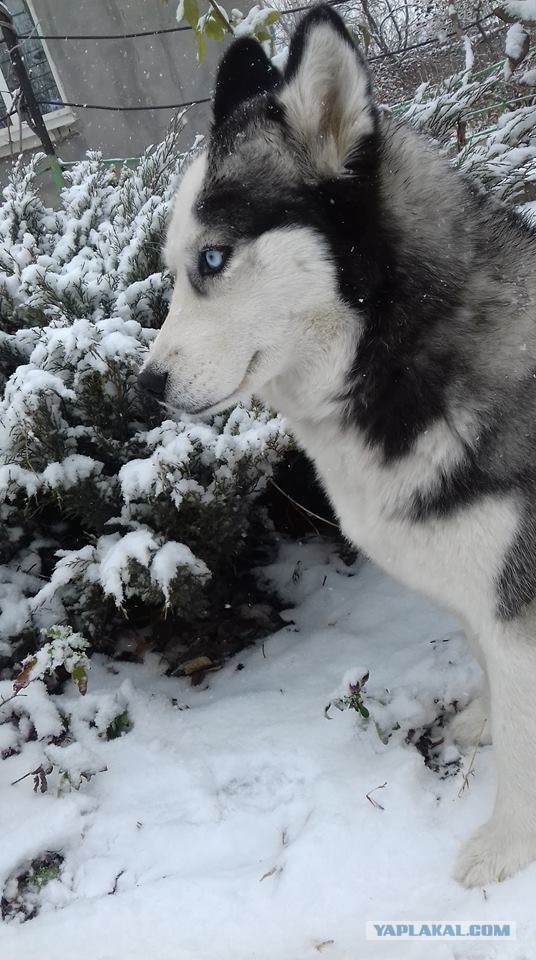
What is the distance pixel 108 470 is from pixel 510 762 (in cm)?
183

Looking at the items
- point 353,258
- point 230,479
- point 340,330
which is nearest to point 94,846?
point 230,479

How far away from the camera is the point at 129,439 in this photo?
2891mm

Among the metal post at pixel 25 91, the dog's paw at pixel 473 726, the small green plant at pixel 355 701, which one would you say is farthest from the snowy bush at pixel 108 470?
the metal post at pixel 25 91

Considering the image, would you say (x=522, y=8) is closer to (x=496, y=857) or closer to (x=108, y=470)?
(x=108, y=470)

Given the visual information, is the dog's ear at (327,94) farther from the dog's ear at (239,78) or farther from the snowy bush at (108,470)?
the snowy bush at (108,470)

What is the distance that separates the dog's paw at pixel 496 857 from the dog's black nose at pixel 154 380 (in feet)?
4.79

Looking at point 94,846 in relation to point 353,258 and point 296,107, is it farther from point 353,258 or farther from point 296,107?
point 296,107

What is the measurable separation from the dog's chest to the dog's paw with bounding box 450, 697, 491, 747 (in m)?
0.64

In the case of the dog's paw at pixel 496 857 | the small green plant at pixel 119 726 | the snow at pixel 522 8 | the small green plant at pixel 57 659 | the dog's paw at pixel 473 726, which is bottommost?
the dog's paw at pixel 473 726

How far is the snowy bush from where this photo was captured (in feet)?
8.27

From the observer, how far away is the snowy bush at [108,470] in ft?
8.27

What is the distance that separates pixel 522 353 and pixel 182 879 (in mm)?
1747

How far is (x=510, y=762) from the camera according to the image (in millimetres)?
1810

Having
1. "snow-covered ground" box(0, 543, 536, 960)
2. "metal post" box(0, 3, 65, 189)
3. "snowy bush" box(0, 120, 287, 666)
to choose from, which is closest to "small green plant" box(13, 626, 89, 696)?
"snowy bush" box(0, 120, 287, 666)
